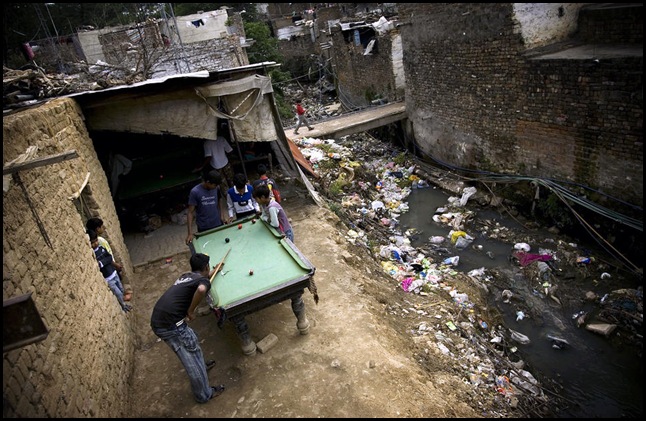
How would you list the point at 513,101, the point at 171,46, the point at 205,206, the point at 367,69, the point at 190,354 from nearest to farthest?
the point at 190,354 → the point at 205,206 → the point at 513,101 → the point at 171,46 → the point at 367,69

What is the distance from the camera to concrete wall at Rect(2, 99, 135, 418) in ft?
8.45

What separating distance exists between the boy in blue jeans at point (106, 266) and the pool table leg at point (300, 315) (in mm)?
2273

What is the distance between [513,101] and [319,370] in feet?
23.3

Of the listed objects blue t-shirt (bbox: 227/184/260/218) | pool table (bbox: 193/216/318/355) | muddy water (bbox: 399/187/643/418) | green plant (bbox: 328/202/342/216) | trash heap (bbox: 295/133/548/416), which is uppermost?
blue t-shirt (bbox: 227/184/260/218)

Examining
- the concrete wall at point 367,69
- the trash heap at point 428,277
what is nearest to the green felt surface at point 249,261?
the trash heap at point 428,277

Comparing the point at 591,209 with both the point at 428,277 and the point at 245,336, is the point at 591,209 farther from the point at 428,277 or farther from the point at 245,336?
the point at 245,336

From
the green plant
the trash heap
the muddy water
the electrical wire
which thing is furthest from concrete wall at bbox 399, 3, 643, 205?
the green plant

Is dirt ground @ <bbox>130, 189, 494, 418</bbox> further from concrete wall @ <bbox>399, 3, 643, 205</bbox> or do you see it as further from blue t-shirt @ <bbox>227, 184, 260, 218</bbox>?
concrete wall @ <bbox>399, 3, 643, 205</bbox>

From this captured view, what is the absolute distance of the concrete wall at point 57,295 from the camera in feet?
8.45

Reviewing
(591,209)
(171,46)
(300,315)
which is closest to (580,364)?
(591,209)

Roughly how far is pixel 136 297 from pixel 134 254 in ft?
4.57

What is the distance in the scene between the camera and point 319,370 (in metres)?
3.99

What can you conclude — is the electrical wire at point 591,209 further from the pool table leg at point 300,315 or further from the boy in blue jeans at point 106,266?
the boy in blue jeans at point 106,266

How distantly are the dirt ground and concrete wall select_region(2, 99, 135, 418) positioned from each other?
0.40m
